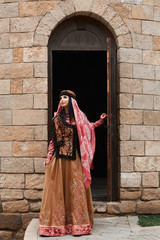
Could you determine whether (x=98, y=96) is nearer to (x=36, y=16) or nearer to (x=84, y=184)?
(x=36, y=16)

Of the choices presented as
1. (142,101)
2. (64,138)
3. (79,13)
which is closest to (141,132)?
(142,101)

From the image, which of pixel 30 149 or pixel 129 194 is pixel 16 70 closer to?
pixel 30 149

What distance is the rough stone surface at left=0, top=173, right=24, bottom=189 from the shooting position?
5367 mm

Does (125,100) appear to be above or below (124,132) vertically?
above

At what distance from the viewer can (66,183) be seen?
14.4ft

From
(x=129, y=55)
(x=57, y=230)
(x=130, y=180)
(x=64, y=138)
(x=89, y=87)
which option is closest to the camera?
(x=57, y=230)

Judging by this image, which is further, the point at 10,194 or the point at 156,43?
the point at 156,43

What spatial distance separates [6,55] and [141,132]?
258 cm

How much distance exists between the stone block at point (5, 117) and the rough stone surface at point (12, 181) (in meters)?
0.85

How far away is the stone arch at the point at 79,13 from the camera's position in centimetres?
546

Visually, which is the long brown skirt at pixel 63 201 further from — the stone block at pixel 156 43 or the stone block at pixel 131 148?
the stone block at pixel 156 43

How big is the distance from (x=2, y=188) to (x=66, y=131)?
1727mm

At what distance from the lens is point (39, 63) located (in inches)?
214

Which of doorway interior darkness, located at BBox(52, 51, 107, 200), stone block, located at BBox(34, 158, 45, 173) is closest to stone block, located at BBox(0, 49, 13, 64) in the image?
stone block, located at BBox(34, 158, 45, 173)
